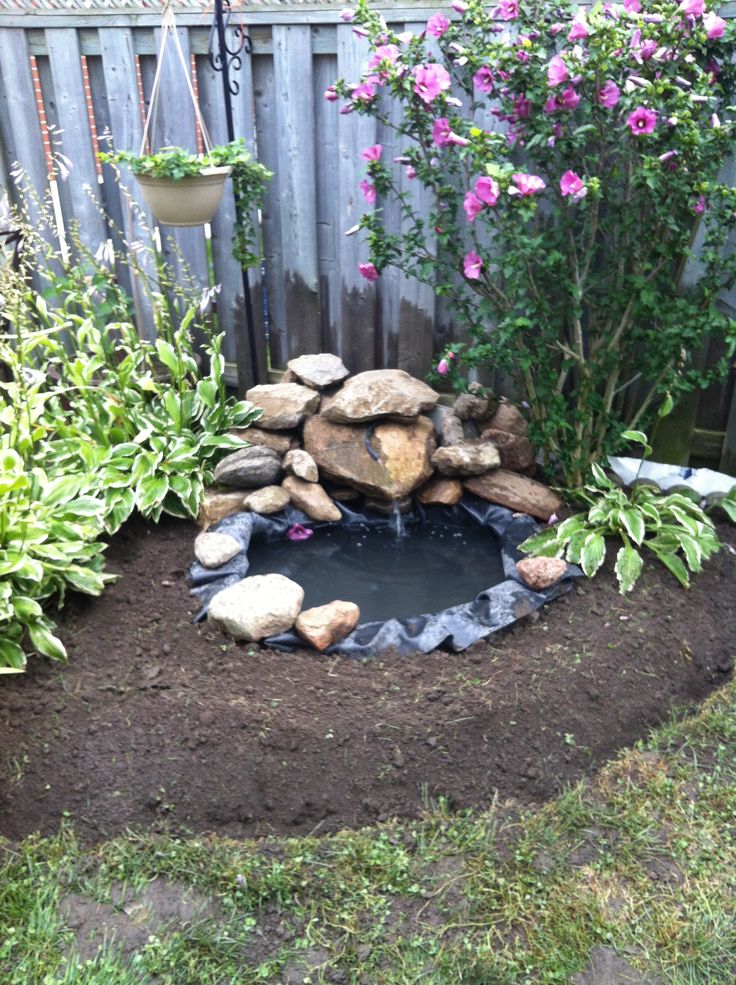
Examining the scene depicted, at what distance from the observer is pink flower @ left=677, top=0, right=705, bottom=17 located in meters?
2.89

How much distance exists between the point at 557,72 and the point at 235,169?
157 cm

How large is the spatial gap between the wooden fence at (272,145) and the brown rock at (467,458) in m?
0.61

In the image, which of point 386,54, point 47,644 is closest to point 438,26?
point 386,54

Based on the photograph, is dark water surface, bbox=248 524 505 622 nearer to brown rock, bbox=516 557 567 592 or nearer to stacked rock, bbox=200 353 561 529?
stacked rock, bbox=200 353 561 529

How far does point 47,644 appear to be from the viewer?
2963 millimetres

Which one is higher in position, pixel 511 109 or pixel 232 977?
pixel 511 109

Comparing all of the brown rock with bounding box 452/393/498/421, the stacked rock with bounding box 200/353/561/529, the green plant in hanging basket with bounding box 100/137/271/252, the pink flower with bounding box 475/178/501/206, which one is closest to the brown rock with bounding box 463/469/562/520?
the stacked rock with bounding box 200/353/561/529

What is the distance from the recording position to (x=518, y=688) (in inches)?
112

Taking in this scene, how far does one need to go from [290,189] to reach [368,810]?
2.92 m

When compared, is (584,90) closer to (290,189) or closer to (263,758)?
(290,189)

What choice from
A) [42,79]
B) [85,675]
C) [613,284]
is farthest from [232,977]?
[42,79]

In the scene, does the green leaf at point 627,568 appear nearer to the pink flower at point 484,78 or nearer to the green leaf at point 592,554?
the green leaf at point 592,554

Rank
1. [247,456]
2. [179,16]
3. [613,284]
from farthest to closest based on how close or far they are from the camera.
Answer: [179,16] → [247,456] → [613,284]

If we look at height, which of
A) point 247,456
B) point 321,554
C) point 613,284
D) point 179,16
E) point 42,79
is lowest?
point 321,554
